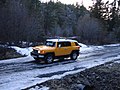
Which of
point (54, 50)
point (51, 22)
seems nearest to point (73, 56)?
point (54, 50)

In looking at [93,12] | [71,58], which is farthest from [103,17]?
[71,58]

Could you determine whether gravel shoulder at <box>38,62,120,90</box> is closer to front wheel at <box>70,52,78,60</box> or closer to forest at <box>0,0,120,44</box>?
front wheel at <box>70,52,78,60</box>

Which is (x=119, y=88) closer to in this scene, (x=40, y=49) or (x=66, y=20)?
(x=40, y=49)

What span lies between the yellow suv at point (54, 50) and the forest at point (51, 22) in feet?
23.0

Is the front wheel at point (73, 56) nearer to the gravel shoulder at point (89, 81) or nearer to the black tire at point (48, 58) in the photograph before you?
the black tire at point (48, 58)

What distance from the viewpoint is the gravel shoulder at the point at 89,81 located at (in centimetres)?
1312

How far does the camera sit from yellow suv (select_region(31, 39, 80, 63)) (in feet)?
67.3

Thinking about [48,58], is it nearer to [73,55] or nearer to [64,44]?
[64,44]

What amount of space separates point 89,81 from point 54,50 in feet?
22.9

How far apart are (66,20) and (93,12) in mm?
18877

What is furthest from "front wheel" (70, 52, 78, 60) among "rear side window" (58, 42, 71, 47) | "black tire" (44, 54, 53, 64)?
"black tire" (44, 54, 53, 64)

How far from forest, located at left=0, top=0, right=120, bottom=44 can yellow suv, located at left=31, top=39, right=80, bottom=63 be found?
702 centimetres

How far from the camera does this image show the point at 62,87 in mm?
12773

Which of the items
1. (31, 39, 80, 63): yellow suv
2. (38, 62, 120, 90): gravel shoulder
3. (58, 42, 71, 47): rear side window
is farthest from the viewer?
(58, 42, 71, 47): rear side window
